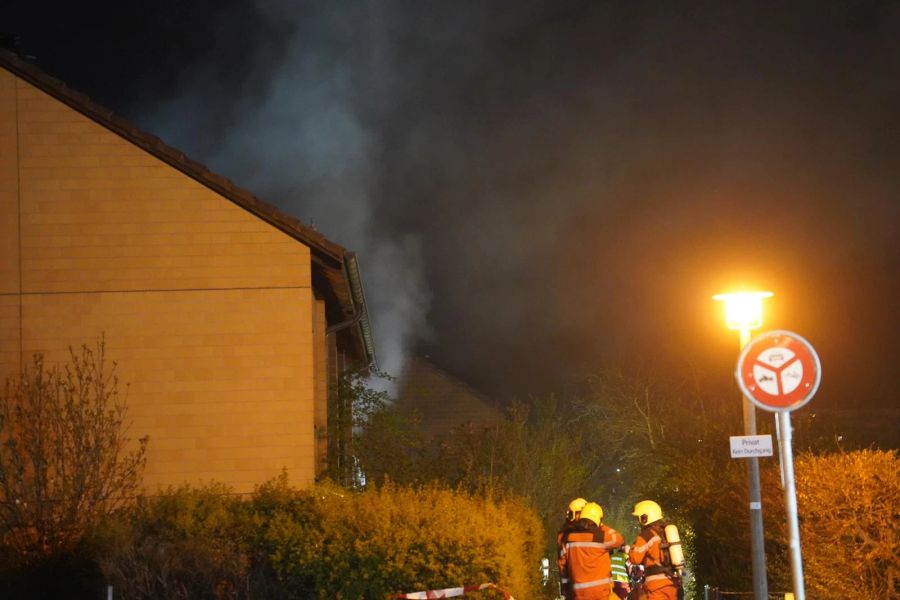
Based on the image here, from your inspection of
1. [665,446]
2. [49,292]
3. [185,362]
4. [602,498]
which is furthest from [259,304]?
[602,498]

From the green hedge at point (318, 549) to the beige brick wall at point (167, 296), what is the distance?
3.65 meters

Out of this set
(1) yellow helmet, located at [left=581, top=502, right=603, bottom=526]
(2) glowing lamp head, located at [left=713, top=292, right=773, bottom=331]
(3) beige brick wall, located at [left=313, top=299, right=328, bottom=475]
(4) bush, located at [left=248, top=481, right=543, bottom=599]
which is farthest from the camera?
(3) beige brick wall, located at [left=313, top=299, right=328, bottom=475]

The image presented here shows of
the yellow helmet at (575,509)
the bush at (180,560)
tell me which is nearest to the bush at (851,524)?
the yellow helmet at (575,509)

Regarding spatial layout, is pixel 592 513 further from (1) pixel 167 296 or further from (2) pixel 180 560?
(1) pixel 167 296

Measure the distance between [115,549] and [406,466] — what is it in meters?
8.47

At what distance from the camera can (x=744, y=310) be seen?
460 inches

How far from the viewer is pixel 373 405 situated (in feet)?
72.8

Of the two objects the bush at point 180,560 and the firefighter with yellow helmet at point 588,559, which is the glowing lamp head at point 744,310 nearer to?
the firefighter with yellow helmet at point 588,559

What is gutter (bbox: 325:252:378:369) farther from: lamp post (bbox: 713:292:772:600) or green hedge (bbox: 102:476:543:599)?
lamp post (bbox: 713:292:772:600)

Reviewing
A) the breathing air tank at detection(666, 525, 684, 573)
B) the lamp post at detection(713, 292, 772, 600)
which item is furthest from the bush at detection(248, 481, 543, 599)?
the lamp post at detection(713, 292, 772, 600)

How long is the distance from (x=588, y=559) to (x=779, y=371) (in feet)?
19.0

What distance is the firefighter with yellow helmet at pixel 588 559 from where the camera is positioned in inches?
531

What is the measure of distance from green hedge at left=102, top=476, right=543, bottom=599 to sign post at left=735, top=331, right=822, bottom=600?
370 cm

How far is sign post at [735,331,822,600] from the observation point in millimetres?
8258
